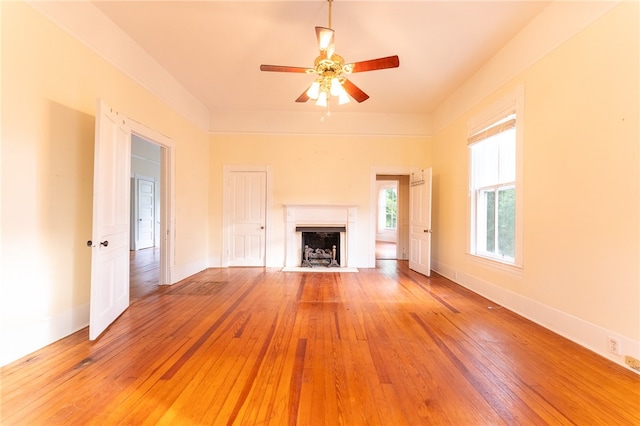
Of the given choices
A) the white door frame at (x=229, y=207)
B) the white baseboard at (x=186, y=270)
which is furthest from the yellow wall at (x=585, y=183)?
the white baseboard at (x=186, y=270)

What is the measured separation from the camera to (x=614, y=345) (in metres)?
1.96

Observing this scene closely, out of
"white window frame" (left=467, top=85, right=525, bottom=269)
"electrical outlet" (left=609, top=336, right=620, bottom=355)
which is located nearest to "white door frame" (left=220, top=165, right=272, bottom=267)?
"white window frame" (left=467, top=85, right=525, bottom=269)

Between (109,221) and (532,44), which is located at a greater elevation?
(532,44)

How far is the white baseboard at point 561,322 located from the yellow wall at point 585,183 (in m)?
0.01

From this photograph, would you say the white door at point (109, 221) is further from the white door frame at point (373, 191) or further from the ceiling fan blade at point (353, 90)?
the white door frame at point (373, 191)

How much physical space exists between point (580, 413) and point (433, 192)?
413 centimetres

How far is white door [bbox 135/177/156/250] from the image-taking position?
7734 millimetres

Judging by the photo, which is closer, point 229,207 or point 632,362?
point 632,362

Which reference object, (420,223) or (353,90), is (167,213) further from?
(420,223)

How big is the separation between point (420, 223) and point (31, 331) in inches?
208

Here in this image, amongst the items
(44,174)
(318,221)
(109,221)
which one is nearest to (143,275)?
(109,221)

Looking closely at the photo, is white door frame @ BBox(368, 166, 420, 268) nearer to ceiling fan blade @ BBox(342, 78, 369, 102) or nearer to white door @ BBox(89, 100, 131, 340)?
ceiling fan blade @ BBox(342, 78, 369, 102)

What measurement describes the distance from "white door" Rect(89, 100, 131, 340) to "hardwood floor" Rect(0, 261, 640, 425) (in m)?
0.23

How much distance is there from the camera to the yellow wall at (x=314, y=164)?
5.36 m
